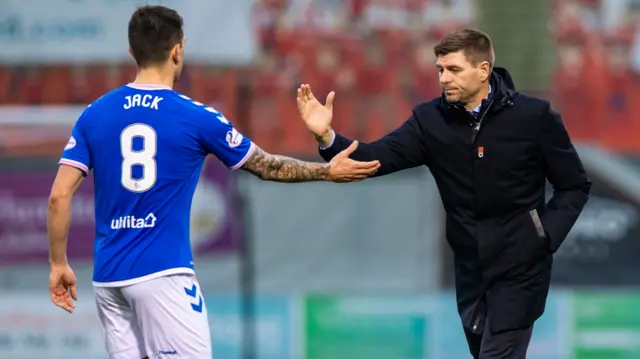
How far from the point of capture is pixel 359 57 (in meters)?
9.80

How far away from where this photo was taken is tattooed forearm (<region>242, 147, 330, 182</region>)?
4750 mm

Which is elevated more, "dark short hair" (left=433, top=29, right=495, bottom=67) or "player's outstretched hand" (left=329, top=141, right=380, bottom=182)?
"dark short hair" (left=433, top=29, right=495, bottom=67)

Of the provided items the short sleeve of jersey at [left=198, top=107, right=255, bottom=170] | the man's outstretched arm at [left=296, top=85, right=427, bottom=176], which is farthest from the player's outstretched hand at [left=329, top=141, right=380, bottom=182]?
the short sleeve of jersey at [left=198, top=107, right=255, bottom=170]

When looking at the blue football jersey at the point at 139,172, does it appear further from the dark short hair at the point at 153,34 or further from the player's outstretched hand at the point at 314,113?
the player's outstretched hand at the point at 314,113

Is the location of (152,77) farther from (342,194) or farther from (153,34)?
(342,194)

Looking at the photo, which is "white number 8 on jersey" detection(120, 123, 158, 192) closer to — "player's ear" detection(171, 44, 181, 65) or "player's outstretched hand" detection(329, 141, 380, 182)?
"player's ear" detection(171, 44, 181, 65)

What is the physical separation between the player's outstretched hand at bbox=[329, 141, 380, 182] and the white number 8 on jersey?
89cm

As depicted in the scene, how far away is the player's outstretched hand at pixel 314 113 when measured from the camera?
510 centimetres

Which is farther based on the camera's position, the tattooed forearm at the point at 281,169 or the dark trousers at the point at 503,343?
the dark trousers at the point at 503,343

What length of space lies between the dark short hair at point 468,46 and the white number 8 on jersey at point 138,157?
4.67ft

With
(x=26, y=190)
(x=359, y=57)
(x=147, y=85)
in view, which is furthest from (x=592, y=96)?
(x=147, y=85)

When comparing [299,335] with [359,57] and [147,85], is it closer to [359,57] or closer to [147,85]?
[359,57]

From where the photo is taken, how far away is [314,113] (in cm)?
514

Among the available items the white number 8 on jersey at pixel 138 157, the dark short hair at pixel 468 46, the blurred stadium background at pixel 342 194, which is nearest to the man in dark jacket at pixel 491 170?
the dark short hair at pixel 468 46
